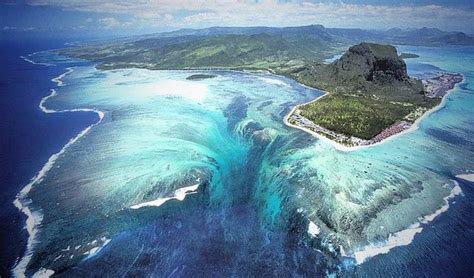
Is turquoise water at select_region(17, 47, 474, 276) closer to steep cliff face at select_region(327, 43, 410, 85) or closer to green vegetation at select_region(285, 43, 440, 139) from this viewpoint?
green vegetation at select_region(285, 43, 440, 139)

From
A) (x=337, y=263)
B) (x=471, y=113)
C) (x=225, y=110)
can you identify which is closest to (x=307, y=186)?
(x=337, y=263)

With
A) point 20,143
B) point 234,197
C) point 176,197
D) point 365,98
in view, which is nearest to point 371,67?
point 365,98

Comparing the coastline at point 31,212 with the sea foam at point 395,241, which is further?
the sea foam at point 395,241

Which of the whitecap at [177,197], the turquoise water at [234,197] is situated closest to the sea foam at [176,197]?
the whitecap at [177,197]

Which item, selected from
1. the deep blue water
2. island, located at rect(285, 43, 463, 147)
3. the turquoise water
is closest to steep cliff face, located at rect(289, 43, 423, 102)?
island, located at rect(285, 43, 463, 147)

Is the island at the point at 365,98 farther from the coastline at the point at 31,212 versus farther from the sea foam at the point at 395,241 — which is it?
the coastline at the point at 31,212

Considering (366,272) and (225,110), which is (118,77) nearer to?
(225,110)
